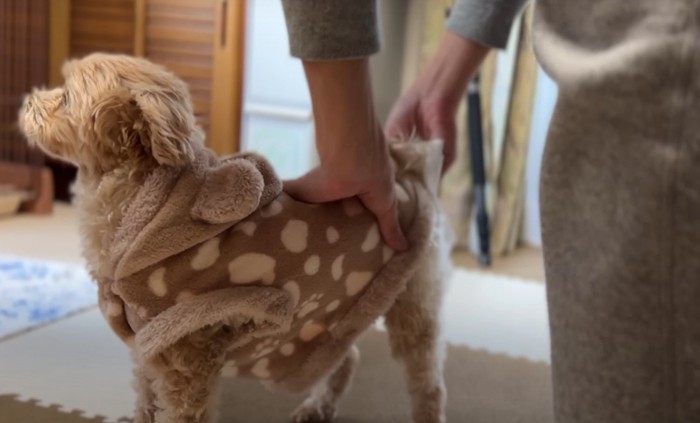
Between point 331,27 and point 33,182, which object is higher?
point 331,27

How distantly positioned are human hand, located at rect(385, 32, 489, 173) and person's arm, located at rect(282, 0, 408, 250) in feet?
1.11

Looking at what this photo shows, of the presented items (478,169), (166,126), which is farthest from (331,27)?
(478,169)

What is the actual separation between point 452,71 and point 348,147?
0.52 metres

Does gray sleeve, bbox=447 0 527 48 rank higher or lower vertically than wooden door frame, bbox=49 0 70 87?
higher

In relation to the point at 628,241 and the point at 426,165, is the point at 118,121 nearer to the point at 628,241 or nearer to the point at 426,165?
Result: the point at 426,165

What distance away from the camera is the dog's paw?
4.87 ft

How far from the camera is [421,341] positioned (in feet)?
4.27

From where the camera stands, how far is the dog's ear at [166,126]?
3.15 ft

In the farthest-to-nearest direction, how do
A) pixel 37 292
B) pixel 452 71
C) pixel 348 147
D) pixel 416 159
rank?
1. pixel 37 292
2. pixel 452 71
3. pixel 416 159
4. pixel 348 147

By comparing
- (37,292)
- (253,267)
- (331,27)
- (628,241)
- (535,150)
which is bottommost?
(37,292)

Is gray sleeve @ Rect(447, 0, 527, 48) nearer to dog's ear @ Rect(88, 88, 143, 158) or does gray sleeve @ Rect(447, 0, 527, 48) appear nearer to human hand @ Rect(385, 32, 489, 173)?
human hand @ Rect(385, 32, 489, 173)

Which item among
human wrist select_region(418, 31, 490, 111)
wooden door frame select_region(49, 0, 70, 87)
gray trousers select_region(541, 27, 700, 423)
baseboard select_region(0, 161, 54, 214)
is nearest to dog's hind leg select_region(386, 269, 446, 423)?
human wrist select_region(418, 31, 490, 111)

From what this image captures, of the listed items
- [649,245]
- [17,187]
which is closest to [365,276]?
[649,245]

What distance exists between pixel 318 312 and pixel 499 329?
1.11 metres
